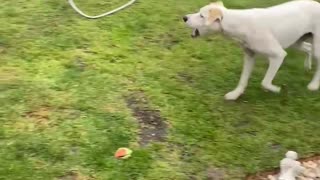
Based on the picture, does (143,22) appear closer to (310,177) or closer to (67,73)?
(67,73)

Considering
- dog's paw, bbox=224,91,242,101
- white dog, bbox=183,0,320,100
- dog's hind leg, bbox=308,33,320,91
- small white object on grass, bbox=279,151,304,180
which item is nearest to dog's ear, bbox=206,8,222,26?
white dog, bbox=183,0,320,100

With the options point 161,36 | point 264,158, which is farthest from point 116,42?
point 264,158

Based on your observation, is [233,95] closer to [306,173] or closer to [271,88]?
[271,88]

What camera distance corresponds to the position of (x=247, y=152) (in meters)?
3.50

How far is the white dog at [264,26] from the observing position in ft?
11.8

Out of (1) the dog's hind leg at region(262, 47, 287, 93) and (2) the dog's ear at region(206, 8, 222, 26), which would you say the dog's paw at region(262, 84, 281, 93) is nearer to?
(1) the dog's hind leg at region(262, 47, 287, 93)

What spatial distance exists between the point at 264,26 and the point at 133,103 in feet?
3.10

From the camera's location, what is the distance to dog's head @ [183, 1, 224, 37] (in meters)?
3.55

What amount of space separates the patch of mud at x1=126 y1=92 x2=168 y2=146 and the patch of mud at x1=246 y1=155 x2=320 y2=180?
1.94ft

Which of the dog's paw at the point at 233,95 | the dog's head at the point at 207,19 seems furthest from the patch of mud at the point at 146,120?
the dog's head at the point at 207,19

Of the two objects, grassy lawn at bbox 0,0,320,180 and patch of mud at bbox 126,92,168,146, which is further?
patch of mud at bbox 126,92,168,146

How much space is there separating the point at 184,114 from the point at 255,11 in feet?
2.49

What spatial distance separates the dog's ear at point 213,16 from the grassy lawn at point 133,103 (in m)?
0.60

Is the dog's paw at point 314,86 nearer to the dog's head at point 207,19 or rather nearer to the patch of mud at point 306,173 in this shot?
the patch of mud at point 306,173
